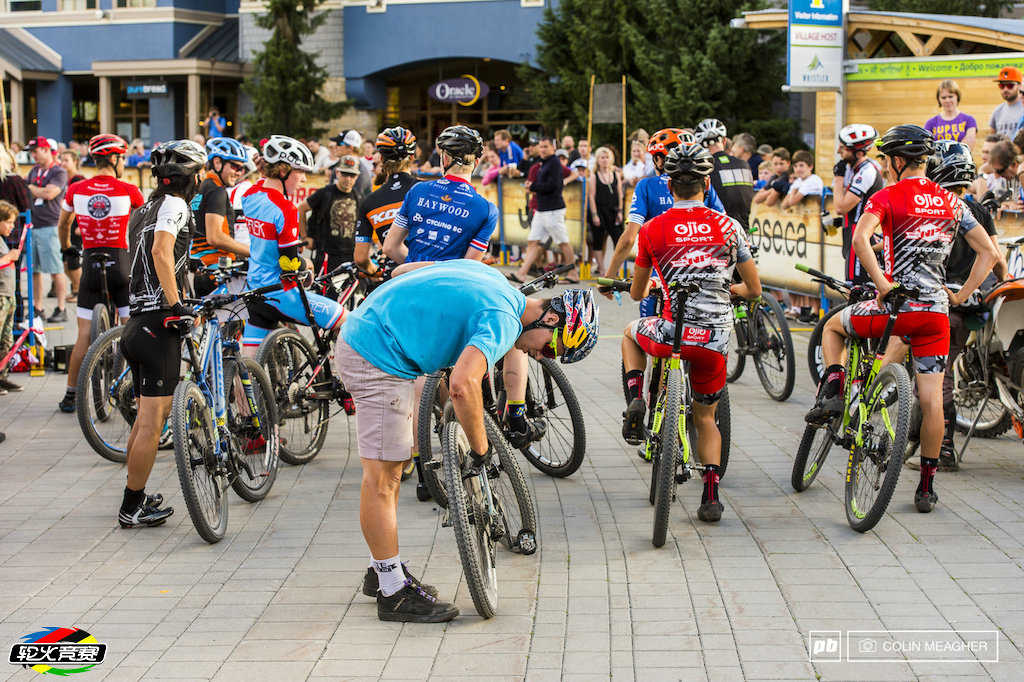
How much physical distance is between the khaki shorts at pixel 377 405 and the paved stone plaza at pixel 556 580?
2.38 feet

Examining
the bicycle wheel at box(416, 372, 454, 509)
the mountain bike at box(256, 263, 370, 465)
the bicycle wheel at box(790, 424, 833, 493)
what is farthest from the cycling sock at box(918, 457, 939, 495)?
the mountain bike at box(256, 263, 370, 465)

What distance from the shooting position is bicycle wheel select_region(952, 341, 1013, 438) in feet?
25.3

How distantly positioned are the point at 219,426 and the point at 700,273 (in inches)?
102

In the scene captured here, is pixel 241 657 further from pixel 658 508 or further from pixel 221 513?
pixel 658 508

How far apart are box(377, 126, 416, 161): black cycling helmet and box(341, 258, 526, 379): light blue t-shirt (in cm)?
353

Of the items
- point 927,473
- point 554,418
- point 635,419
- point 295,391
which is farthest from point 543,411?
point 927,473

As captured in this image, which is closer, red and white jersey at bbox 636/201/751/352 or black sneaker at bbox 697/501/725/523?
red and white jersey at bbox 636/201/751/352

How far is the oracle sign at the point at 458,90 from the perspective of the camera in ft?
132

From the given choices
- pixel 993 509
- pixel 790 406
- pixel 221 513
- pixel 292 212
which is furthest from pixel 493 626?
pixel 790 406

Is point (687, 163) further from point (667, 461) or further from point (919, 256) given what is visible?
point (667, 461)

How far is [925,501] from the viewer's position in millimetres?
6488

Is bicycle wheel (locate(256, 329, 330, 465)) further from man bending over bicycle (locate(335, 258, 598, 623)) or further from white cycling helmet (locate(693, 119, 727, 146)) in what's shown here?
white cycling helmet (locate(693, 119, 727, 146))

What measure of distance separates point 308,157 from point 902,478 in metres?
4.23

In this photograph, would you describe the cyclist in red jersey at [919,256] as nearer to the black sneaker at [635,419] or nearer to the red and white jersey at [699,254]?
the red and white jersey at [699,254]
